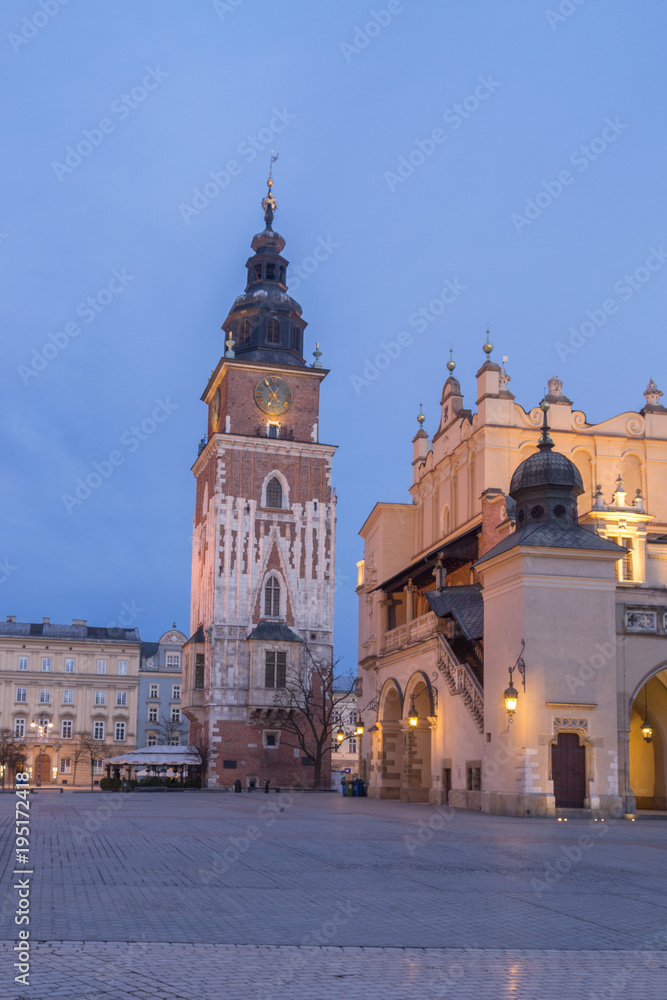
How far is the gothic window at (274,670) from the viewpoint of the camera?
6238 cm

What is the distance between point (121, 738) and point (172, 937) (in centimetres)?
8877

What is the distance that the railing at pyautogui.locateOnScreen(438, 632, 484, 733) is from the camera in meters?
31.6

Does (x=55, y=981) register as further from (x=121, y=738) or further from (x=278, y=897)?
(x=121, y=738)

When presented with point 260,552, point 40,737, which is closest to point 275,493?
point 260,552

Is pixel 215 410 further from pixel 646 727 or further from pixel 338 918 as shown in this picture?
pixel 338 918

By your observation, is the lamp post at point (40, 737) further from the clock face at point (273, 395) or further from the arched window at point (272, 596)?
the clock face at point (273, 395)

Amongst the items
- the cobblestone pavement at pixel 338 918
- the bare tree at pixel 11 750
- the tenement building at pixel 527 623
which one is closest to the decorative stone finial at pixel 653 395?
the tenement building at pixel 527 623

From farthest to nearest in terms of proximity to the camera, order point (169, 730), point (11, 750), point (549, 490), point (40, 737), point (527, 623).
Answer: point (169, 730), point (40, 737), point (11, 750), point (549, 490), point (527, 623)

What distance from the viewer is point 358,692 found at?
51.1 m

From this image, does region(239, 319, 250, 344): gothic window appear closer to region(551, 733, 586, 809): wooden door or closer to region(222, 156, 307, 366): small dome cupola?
region(222, 156, 307, 366): small dome cupola

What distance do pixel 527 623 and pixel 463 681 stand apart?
535 cm

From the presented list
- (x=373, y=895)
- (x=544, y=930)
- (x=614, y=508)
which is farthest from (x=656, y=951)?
(x=614, y=508)

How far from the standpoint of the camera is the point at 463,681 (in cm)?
3291

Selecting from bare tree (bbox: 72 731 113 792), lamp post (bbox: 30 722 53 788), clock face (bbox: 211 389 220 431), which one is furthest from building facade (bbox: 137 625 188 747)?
clock face (bbox: 211 389 220 431)
